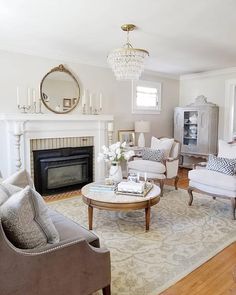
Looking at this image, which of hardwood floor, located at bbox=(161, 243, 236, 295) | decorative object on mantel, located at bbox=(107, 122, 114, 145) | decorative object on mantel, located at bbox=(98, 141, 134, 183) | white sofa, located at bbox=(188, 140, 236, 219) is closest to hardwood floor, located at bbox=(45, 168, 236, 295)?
hardwood floor, located at bbox=(161, 243, 236, 295)

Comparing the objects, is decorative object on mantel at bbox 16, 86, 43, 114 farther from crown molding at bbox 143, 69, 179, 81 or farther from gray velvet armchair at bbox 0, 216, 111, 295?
gray velvet armchair at bbox 0, 216, 111, 295

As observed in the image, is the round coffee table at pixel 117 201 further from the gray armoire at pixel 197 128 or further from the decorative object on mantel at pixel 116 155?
the gray armoire at pixel 197 128

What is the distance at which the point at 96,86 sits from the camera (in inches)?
208

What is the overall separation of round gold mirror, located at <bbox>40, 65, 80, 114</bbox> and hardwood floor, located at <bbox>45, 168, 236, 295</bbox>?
3507 millimetres

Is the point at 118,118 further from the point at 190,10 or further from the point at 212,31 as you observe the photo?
the point at 190,10

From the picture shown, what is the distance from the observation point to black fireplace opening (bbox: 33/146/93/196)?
14.9 feet

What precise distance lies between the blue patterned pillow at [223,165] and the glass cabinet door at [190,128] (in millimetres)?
2571

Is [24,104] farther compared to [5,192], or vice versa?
[24,104]

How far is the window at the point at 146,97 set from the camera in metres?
6.03

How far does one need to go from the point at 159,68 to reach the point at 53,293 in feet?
17.3

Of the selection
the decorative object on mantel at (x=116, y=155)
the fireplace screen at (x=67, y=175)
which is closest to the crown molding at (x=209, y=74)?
the fireplace screen at (x=67, y=175)

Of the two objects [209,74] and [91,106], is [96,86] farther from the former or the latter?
[209,74]

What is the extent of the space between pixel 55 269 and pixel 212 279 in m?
1.37

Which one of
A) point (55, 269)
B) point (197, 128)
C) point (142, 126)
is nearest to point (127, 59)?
point (55, 269)
